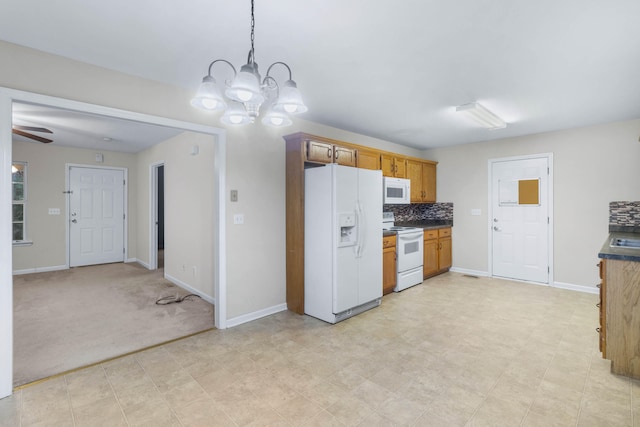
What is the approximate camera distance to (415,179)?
5348 millimetres

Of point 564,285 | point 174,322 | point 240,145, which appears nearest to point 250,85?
point 240,145

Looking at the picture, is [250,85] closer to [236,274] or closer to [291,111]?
[291,111]

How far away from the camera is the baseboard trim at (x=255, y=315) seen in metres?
3.23

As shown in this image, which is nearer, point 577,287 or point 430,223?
point 577,287

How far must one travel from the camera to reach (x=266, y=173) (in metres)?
3.50

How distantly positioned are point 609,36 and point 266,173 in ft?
9.91

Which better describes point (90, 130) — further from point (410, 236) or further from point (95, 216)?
point (410, 236)

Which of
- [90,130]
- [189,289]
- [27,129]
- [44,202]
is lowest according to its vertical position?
[189,289]

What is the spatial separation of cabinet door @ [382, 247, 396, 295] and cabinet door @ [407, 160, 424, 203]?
1.41m

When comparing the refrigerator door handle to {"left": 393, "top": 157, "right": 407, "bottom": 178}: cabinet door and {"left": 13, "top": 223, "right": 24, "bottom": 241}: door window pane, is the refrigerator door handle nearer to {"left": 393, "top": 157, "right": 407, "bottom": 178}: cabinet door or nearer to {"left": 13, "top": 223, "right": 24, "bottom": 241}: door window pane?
{"left": 393, "top": 157, "right": 407, "bottom": 178}: cabinet door

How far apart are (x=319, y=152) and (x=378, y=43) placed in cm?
157

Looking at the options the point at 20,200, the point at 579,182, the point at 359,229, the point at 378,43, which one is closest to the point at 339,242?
the point at 359,229

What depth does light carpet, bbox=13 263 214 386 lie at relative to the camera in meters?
2.58

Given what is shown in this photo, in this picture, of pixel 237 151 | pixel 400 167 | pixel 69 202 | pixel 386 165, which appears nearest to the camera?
pixel 237 151
